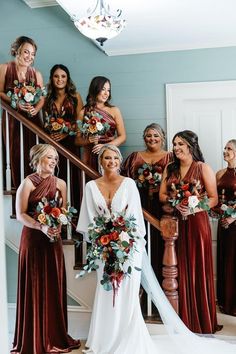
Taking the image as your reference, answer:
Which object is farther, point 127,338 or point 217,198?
point 217,198

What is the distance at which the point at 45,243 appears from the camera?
3.22 m

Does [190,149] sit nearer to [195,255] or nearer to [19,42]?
[195,255]

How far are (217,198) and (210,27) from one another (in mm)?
1631

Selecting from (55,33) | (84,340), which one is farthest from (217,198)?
(55,33)

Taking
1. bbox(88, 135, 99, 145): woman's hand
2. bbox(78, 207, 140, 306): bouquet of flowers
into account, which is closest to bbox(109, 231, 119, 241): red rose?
bbox(78, 207, 140, 306): bouquet of flowers

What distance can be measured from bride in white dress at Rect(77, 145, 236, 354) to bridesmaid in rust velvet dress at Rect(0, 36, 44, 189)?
889 millimetres

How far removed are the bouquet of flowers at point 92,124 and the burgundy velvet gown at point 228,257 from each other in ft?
3.87

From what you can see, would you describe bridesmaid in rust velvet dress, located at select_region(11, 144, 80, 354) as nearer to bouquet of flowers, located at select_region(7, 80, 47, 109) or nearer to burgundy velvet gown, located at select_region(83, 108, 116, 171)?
bouquet of flowers, located at select_region(7, 80, 47, 109)

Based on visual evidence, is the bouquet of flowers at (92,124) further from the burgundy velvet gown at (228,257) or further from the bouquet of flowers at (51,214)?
the burgundy velvet gown at (228,257)

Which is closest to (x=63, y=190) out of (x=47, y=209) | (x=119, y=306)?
(x=47, y=209)

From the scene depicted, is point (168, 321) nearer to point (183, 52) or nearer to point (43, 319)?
point (43, 319)

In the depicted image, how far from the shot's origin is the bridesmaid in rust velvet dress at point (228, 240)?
12.0ft

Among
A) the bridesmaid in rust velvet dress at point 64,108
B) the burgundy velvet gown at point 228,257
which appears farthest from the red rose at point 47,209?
the burgundy velvet gown at point 228,257

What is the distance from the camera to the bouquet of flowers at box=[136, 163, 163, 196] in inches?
151
